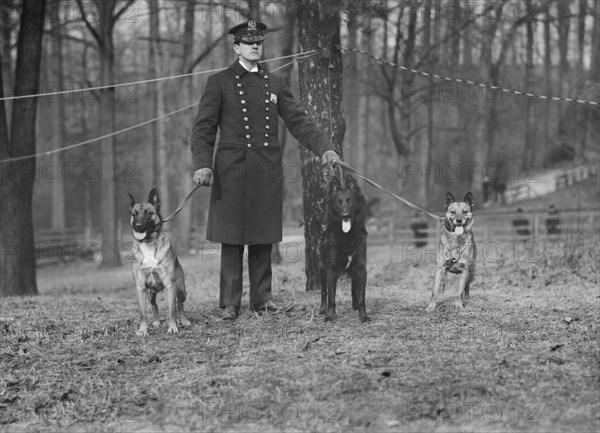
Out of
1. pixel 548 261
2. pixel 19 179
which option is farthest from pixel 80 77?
pixel 548 261

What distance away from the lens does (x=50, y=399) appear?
480 centimetres

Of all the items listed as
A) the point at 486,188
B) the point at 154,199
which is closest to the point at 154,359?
the point at 154,199

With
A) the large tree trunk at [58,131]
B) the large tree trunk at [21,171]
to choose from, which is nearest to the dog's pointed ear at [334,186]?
the large tree trunk at [21,171]

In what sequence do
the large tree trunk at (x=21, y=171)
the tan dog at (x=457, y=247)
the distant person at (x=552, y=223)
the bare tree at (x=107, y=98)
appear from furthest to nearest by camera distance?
the bare tree at (x=107, y=98)
the distant person at (x=552, y=223)
the large tree trunk at (x=21, y=171)
the tan dog at (x=457, y=247)

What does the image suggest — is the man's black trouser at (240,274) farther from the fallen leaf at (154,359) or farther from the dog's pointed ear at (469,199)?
the dog's pointed ear at (469,199)

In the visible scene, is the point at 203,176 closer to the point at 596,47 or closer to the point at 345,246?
the point at 345,246

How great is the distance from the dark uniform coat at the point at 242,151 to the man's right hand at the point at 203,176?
229mm

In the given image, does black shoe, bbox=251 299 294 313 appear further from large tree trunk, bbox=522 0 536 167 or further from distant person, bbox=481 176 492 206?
distant person, bbox=481 176 492 206

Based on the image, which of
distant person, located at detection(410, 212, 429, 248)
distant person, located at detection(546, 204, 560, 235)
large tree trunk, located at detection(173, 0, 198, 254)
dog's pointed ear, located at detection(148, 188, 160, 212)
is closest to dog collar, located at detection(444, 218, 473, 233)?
dog's pointed ear, located at detection(148, 188, 160, 212)

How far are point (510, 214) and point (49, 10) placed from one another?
1463 centimetres

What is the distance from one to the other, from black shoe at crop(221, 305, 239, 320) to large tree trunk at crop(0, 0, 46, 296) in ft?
22.2

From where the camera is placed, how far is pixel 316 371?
4867mm

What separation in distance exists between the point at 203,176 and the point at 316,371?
2557mm

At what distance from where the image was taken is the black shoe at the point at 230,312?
22.7 feet
